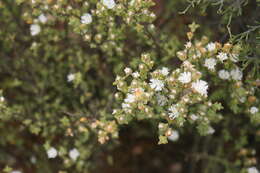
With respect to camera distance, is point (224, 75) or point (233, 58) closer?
point (233, 58)

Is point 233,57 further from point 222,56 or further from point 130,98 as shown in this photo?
point 130,98

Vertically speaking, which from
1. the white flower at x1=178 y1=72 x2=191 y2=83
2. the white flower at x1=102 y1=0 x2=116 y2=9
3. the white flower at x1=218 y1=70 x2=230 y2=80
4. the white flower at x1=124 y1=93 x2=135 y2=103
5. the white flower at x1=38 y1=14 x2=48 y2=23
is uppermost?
the white flower at x1=38 y1=14 x2=48 y2=23

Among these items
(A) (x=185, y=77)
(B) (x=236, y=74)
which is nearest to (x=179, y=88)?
(A) (x=185, y=77)

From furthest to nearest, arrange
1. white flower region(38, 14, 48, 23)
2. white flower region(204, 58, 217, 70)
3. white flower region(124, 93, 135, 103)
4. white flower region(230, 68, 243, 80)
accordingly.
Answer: white flower region(38, 14, 48, 23), white flower region(230, 68, 243, 80), white flower region(204, 58, 217, 70), white flower region(124, 93, 135, 103)

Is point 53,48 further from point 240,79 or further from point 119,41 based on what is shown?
point 240,79

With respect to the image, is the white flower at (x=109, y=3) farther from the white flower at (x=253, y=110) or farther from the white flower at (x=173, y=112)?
the white flower at (x=253, y=110)

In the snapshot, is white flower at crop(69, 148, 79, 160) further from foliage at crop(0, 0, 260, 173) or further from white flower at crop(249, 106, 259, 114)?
white flower at crop(249, 106, 259, 114)

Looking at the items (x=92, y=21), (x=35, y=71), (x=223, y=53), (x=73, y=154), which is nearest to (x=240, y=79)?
(x=223, y=53)

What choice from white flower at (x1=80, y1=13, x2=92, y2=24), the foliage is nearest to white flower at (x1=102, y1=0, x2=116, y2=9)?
the foliage

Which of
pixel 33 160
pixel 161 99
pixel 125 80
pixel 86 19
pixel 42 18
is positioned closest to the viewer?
pixel 161 99
